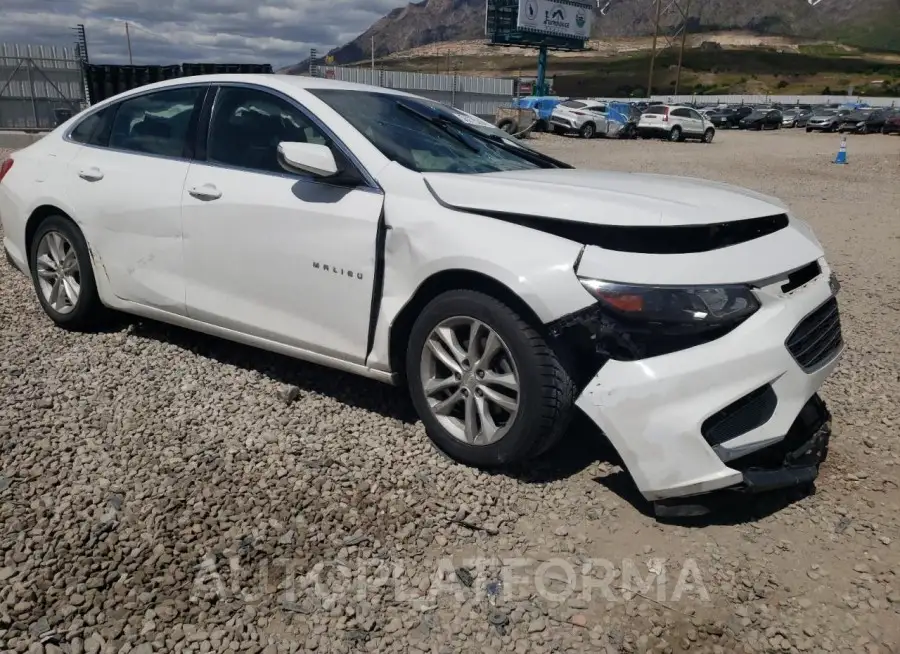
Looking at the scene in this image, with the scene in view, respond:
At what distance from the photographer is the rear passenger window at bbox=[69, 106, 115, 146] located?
180 inches

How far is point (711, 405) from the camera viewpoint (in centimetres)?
273

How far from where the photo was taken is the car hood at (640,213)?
2830mm

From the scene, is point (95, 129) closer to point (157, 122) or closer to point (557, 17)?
point (157, 122)

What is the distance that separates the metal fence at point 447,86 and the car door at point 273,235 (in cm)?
2599

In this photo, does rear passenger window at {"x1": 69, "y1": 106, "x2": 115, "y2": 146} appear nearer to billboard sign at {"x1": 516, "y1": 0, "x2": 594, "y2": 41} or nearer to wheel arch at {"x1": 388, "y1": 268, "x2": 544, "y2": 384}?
wheel arch at {"x1": 388, "y1": 268, "x2": 544, "y2": 384}

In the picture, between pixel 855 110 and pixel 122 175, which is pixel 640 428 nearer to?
pixel 122 175

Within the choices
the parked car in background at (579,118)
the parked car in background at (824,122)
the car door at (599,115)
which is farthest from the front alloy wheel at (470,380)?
the parked car in background at (824,122)

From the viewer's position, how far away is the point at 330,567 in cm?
269

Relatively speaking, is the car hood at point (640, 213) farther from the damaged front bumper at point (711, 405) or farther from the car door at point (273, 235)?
the car door at point (273, 235)

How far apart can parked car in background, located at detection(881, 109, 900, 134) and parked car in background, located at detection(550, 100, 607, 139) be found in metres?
19.1

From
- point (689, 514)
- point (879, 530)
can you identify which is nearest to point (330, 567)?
point (689, 514)

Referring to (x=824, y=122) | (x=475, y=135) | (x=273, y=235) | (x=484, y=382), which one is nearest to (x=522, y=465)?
(x=484, y=382)

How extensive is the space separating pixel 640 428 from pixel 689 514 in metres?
0.40

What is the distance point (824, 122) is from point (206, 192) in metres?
47.0
